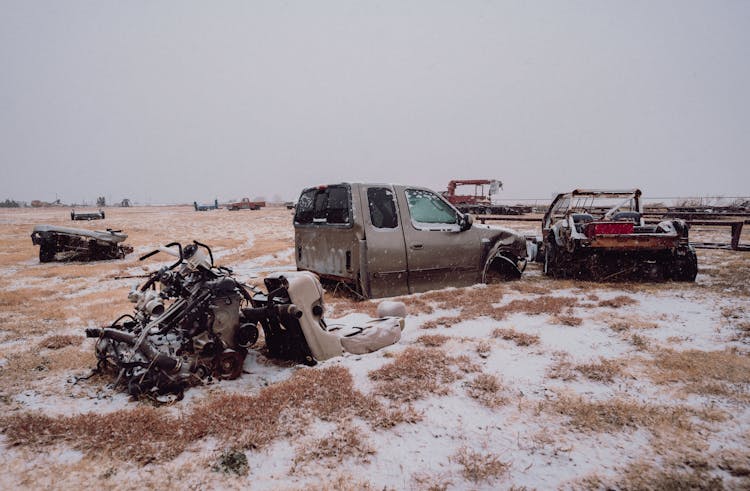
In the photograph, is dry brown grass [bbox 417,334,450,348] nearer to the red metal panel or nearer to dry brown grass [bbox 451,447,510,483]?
dry brown grass [bbox 451,447,510,483]

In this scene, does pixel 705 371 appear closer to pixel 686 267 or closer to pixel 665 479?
pixel 665 479

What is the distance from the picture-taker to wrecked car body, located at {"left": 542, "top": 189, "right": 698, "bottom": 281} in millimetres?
6891

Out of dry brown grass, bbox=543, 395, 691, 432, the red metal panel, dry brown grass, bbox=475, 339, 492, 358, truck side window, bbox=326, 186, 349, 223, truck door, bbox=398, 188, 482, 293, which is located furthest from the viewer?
the red metal panel

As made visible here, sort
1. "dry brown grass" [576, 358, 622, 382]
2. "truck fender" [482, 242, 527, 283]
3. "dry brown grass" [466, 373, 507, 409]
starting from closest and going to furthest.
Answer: "dry brown grass" [466, 373, 507, 409], "dry brown grass" [576, 358, 622, 382], "truck fender" [482, 242, 527, 283]

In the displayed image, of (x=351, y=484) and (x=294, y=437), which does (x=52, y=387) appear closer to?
(x=294, y=437)

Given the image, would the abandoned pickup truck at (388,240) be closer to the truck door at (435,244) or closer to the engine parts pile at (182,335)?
the truck door at (435,244)

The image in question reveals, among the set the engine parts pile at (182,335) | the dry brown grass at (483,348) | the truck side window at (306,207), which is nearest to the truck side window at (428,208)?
the truck side window at (306,207)

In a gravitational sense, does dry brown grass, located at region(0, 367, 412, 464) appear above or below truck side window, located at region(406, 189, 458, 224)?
below

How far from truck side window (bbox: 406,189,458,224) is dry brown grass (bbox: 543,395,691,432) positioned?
3.89 meters

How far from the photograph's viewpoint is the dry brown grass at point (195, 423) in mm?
2443

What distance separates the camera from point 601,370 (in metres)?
3.44

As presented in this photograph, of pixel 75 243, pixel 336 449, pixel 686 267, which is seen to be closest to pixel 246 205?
pixel 75 243

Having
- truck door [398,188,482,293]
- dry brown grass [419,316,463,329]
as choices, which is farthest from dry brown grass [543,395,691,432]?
truck door [398,188,482,293]

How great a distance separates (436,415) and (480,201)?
35040 mm
